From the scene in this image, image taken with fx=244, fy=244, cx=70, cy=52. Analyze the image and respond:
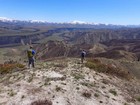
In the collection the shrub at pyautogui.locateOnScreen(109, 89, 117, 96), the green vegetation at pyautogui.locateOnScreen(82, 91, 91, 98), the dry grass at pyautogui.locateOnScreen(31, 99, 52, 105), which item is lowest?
the shrub at pyautogui.locateOnScreen(109, 89, 117, 96)

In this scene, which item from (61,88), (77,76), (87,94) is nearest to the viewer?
(87,94)

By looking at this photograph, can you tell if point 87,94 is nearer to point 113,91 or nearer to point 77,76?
point 113,91

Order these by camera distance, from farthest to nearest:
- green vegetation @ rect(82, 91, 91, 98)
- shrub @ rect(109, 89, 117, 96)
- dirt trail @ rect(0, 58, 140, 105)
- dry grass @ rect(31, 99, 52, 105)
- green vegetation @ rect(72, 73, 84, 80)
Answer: green vegetation @ rect(72, 73, 84, 80) → shrub @ rect(109, 89, 117, 96) → green vegetation @ rect(82, 91, 91, 98) → dirt trail @ rect(0, 58, 140, 105) → dry grass @ rect(31, 99, 52, 105)

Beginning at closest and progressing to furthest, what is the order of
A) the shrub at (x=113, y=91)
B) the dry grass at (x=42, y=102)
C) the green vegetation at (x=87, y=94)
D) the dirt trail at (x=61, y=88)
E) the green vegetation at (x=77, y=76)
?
1. the dry grass at (x=42, y=102)
2. the dirt trail at (x=61, y=88)
3. the green vegetation at (x=87, y=94)
4. the shrub at (x=113, y=91)
5. the green vegetation at (x=77, y=76)

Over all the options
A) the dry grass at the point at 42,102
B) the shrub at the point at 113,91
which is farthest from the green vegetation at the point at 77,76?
the dry grass at the point at 42,102

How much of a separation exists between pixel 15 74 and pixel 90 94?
656cm

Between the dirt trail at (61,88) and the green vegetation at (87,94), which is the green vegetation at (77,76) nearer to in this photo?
the dirt trail at (61,88)

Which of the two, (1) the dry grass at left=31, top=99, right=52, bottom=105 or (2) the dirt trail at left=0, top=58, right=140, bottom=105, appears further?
(2) the dirt trail at left=0, top=58, right=140, bottom=105

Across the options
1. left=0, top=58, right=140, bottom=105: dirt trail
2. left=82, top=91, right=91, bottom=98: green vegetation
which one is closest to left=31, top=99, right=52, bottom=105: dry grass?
left=0, top=58, right=140, bottom=105: dirt trail

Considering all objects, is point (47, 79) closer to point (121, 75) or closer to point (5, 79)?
point (5, 79)

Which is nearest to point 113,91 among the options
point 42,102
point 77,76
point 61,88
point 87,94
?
point 87,94

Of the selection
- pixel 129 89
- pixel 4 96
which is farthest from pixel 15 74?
pixel 129 89

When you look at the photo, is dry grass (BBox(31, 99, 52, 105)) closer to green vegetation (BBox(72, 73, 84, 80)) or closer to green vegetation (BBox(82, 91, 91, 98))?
green vegetation (BBox(82, 91, 91, 98))

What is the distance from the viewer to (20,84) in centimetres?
1614
